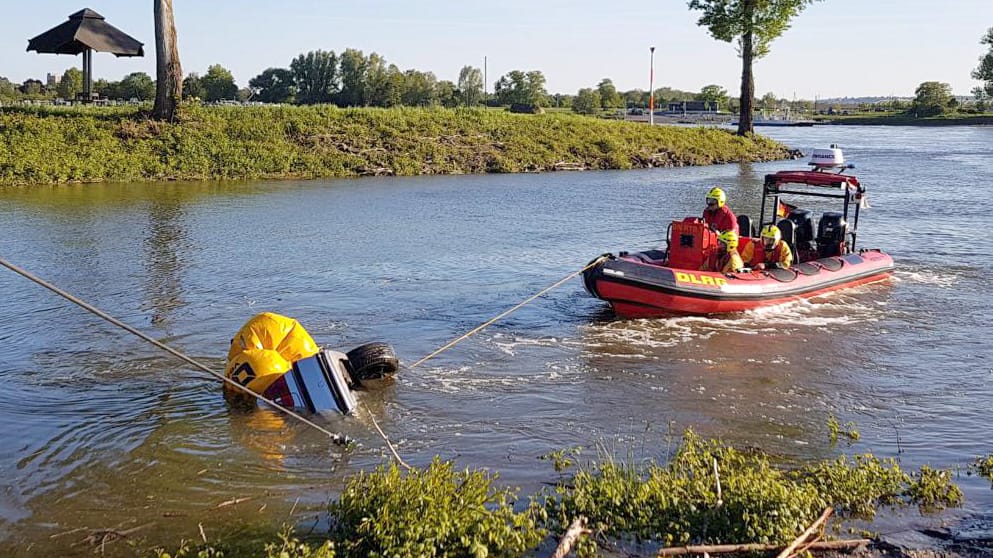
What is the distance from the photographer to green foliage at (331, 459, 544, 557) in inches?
200

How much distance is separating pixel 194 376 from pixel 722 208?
7394 mm

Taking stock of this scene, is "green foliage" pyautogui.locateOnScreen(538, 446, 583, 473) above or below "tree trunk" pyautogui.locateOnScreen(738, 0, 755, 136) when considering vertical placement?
below

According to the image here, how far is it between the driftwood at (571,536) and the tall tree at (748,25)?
4137cm

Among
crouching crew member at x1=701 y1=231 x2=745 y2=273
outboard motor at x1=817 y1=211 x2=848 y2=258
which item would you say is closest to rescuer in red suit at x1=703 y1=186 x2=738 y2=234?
crouching crew member at x1=701 y1=231 x2=745 y2=273

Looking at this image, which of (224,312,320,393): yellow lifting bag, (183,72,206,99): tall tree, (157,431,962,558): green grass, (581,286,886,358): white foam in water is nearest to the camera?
(157,431,962,558): green grass

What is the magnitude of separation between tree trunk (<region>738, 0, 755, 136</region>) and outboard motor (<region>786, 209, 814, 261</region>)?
3152 centimetres

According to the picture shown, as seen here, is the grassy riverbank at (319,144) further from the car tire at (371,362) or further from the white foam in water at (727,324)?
the car tire at (371,362)

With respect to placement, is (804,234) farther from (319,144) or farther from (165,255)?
(319,144)

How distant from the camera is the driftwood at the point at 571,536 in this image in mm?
5129

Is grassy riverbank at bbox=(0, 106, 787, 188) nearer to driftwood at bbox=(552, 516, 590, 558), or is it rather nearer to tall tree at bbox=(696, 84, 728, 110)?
driftwood at bbox=(552, 516, 590, 558)

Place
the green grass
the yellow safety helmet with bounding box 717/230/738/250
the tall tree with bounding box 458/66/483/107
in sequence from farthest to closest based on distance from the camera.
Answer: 1. the tall tree with bounding box 458/66/483/107
2. the yellow safety helmet with bounding box 717/230/738/250
3. the green grass

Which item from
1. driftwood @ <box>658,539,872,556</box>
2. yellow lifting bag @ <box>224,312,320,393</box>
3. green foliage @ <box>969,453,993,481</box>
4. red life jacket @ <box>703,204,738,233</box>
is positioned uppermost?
red life jacket @ <box>703,204,738,233</box>

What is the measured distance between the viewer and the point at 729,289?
12078 millimetres

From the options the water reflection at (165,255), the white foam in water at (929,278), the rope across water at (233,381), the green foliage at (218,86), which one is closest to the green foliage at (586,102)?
the green foliage at (218,86)
